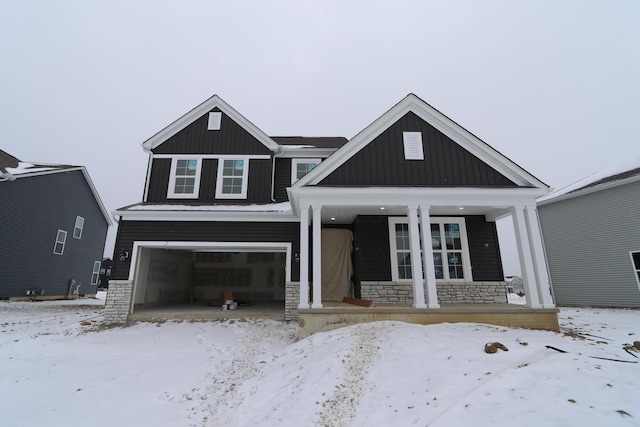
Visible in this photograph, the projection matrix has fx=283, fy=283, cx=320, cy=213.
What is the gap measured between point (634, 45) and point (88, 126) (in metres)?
136

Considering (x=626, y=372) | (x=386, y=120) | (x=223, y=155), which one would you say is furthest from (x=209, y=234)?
(x=626, y=372)

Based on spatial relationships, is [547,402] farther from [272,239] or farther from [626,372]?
Answer: [272,239]

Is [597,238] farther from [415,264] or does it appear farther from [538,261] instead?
[415,264]

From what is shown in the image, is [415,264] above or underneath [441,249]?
underneath

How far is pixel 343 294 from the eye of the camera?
11.1m

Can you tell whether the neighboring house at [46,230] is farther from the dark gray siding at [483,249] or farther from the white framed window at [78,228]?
the dark gray siding at [483,249]

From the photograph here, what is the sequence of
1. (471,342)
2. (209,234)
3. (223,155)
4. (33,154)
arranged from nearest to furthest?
(471,342)
(209,234)
(223,155)
(33,154)

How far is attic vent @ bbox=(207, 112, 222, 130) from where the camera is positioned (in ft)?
42.0

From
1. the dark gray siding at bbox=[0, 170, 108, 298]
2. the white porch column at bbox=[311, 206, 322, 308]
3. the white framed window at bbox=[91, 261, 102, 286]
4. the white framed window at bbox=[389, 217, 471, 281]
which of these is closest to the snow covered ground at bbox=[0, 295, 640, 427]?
the white porch column at bbox=[311, 206, 322, 308]

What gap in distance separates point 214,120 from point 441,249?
11.1 meters

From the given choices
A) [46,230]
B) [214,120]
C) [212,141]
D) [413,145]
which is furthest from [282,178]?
[46,230]

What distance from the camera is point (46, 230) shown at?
17797 millimetres

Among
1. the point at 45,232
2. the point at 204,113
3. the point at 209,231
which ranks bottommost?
the point at 209,231

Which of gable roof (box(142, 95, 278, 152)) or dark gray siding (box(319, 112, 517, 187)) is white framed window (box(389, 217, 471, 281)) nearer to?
dark gray siding (box(319, 112, 517, 187))
